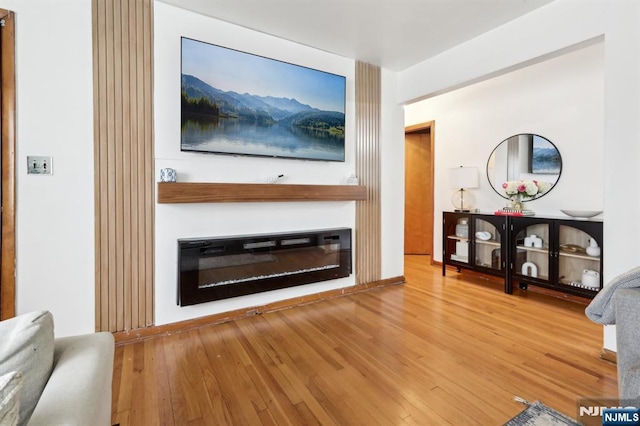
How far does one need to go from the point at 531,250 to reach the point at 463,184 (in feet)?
3.85

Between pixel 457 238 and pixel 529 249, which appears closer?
pixel 529 249

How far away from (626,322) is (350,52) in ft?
10.4

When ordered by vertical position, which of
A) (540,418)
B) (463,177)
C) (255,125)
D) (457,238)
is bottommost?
(540,418)

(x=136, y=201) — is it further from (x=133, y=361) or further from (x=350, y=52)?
(x=350, y=52)

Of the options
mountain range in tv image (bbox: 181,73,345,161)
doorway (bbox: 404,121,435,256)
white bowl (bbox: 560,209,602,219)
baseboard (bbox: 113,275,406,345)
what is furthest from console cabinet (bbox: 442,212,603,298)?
mountain range in tv image (bbox: 181,73,345,161)

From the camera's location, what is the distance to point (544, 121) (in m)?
3.48

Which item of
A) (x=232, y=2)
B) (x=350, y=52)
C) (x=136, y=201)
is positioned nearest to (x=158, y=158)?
(x=136, y=201)

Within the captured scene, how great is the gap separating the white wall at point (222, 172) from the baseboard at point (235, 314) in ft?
0.16

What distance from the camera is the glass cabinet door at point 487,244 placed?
3611 millimetres

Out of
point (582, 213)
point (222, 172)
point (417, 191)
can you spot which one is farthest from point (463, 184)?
point (222, 172)

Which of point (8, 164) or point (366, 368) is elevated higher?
point (8, 164)

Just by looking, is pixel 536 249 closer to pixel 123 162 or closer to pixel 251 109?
pixel 251 109

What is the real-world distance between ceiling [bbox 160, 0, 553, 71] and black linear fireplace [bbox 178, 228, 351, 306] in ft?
6.38

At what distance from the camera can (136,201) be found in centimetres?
237
